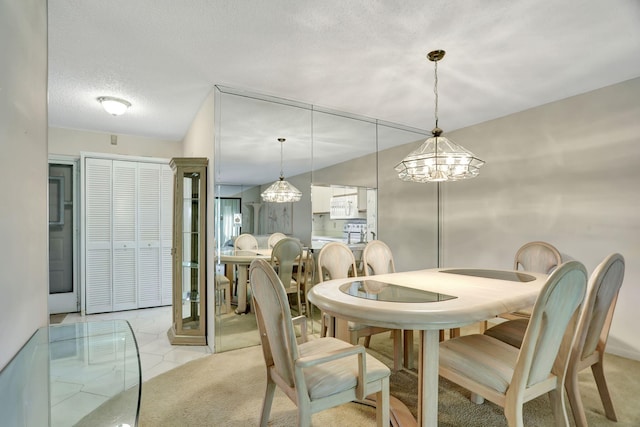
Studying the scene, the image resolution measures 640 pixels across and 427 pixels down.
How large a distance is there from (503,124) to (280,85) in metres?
2.67

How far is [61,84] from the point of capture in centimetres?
288

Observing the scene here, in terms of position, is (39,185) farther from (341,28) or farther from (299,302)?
(299,302)

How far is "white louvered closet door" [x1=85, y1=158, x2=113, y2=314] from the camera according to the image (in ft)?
13.4

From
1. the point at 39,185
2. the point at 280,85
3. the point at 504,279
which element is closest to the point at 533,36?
the point at 504,279

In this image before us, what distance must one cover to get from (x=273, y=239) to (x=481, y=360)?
2178 mm

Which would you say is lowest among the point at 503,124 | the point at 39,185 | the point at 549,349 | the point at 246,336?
A: the point at 246,336

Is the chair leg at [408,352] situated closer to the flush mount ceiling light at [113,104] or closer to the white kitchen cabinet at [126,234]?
the white kitchen cabinet at [126,234]

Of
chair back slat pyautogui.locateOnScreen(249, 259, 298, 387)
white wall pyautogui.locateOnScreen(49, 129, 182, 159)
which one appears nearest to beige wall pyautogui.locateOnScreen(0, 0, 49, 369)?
chair back slat pyautogui.locateOnScreen(249, 259, 298, 387)

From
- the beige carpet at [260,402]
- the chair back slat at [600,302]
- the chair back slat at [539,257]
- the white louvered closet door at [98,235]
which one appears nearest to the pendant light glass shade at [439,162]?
the chair back slat at [600,302]

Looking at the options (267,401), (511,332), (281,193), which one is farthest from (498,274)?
(281,193)

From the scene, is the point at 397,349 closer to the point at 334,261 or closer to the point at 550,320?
the point at 334,261

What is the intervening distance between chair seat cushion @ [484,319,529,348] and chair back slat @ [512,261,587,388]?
525mm

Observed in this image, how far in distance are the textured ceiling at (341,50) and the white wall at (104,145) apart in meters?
0.80

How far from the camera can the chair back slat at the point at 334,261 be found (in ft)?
8.92
